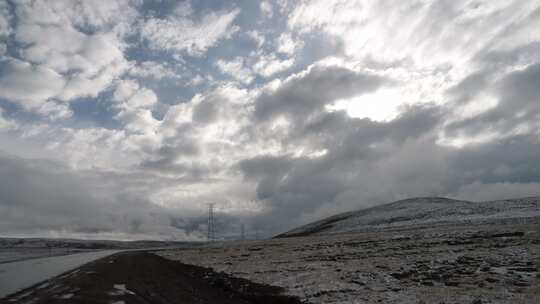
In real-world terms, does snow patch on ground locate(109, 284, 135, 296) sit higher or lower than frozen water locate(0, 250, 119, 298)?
higher

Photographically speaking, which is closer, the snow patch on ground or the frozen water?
the snow patch on ground

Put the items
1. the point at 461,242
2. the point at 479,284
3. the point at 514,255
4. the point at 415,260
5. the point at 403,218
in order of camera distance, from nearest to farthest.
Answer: the point at 479,284, the point at 514,255, the point at 415,260, the point at 461,242, the point at 403,218

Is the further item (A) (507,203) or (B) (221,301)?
(A) (507,203)

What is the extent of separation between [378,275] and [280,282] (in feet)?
29.1

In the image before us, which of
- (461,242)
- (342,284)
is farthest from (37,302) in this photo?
(461,242)

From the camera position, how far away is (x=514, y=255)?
3634 centimetres

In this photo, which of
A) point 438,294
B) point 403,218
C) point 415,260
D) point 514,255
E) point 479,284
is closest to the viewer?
point 438,294

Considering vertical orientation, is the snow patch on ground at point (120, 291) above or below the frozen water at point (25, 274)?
above

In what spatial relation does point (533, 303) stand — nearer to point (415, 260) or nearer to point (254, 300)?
point (254, 300)

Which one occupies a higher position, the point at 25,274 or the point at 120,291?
the point at 120,291

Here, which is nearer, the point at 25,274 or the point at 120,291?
the point at 120,291

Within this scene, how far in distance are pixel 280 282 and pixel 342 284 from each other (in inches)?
264

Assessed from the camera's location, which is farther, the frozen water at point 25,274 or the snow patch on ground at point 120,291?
the frozen water at point 25,274

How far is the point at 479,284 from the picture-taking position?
86.6 ft
